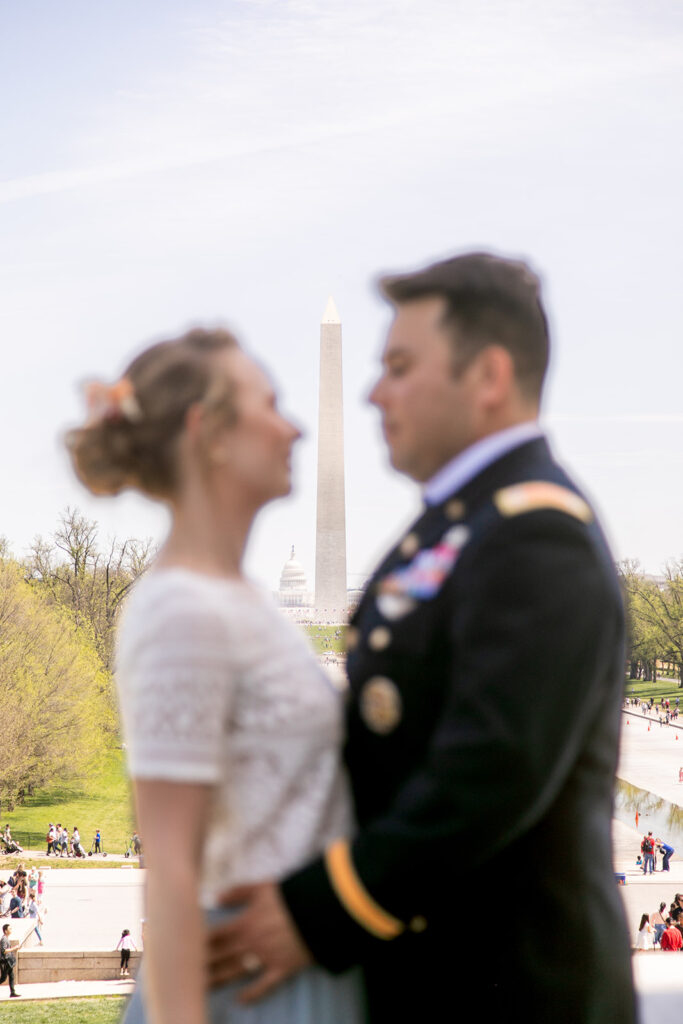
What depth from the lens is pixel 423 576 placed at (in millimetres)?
1909

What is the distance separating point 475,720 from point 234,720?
382 mm

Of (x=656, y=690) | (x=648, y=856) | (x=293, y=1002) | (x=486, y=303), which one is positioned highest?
(x=486, y=303)

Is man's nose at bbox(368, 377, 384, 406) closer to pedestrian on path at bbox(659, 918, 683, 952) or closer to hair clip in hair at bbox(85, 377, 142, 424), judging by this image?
hair clip in hair at bbox(85, 377, 142, 424)

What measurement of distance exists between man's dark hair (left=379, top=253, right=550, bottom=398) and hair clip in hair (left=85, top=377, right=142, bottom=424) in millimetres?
467

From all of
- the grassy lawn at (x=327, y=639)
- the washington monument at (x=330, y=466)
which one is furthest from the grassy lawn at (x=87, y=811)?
the grassy lawn at (x=327, y=639)

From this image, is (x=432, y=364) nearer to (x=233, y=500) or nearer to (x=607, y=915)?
(x=233, y=500)

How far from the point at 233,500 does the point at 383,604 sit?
30cm

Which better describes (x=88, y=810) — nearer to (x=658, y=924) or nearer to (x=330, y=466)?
(x=658, y=924)

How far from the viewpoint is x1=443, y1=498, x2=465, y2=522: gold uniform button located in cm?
197

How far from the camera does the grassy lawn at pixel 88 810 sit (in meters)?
30.0

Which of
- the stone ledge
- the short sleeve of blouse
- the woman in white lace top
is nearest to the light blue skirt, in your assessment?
the woman in white lace top

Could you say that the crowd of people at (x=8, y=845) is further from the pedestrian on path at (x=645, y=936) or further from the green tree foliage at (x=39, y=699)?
the pedestrian on path at (x=645, y=936)

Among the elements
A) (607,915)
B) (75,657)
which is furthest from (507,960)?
(75,657)

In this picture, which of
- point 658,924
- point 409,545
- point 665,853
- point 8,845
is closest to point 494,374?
point 409,545
